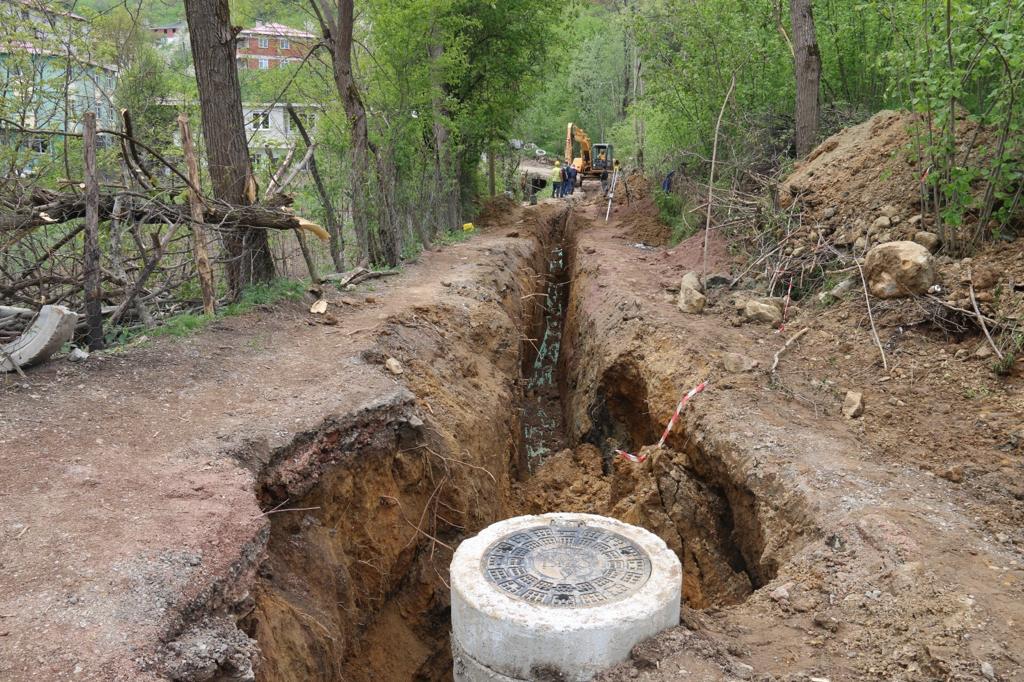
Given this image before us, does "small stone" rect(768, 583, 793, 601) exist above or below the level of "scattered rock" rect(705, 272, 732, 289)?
below

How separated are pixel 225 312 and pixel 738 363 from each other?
19.0ft

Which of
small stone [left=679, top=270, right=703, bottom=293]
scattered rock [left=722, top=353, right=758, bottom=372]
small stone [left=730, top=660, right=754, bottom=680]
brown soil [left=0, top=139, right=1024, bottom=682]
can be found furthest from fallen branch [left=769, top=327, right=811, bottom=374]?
small stone [left=730, top=660, right=754, bottom=680]

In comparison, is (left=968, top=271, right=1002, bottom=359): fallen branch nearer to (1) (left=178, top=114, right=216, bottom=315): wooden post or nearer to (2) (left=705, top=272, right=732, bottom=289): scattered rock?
(2) (left=705, top=272, right=732, bottom=289): scattered rock

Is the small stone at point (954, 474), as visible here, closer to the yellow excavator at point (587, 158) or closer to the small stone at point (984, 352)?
the small stone at point (984, 352)

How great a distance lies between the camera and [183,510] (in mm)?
4426

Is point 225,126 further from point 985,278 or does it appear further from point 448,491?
point 985,278

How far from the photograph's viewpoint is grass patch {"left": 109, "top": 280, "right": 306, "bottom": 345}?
752 centimetres

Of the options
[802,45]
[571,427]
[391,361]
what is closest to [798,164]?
[802,45]

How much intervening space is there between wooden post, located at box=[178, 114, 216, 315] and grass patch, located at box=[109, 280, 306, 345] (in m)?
0.30

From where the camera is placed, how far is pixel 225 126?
9.31 meters

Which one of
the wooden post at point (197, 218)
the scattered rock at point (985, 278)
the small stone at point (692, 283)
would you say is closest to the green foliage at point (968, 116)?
the scattered rock at point (985, 278)

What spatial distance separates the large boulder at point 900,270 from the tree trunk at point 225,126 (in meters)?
7.26

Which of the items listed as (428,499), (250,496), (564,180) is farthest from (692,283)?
(564,180)

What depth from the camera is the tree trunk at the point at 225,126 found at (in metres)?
8.98
